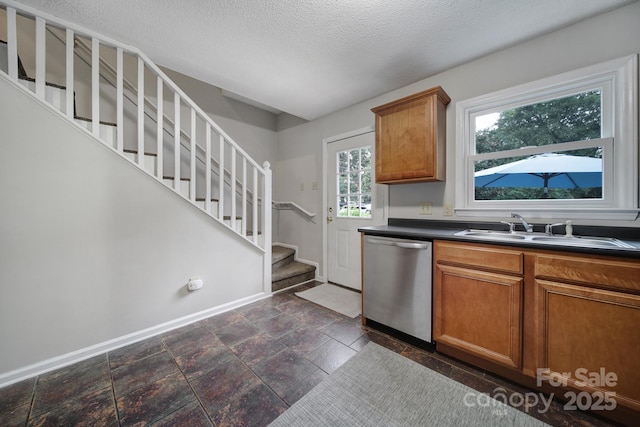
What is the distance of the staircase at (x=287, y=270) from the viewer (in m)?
3.03

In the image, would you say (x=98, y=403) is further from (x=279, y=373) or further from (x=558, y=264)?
(x=558, y=264)

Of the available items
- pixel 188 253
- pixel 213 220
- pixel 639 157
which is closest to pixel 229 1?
pixel 213 220

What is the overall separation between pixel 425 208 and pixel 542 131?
1.07 metres

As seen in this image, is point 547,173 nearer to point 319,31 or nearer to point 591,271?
point 591,271

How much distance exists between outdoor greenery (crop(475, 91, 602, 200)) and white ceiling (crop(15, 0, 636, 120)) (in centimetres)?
56

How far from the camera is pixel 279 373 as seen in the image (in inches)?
61.3

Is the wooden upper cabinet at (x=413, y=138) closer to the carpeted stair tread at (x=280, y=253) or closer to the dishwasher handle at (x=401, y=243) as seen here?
the dishwasher handle at (x=401, y=243)

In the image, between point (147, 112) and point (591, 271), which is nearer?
point (591, 271)

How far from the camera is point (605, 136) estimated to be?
1655mm

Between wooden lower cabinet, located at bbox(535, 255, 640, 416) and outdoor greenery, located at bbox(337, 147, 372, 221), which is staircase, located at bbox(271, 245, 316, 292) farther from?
wooden lower cabinet, located at bbox(535, 255, 640, 416)

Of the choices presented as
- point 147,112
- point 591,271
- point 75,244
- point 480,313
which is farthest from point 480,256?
point 147,112

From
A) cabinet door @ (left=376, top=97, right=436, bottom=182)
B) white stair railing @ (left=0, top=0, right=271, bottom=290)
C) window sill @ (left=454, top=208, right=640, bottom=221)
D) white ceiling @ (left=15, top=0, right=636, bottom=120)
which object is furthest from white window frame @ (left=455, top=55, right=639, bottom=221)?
white stair railing @ (left=0, top=0, right=271, bottom=290)

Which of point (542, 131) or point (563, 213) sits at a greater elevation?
point (542, 131)

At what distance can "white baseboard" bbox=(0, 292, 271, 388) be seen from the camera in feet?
4.96
